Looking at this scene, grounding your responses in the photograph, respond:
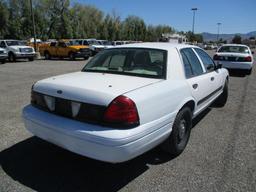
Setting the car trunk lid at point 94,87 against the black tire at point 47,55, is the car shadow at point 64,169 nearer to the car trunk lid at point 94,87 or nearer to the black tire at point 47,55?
the car trunk lid at point 94,87

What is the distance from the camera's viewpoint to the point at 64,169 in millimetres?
3230

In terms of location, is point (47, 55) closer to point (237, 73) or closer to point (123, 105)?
point (237, 73)

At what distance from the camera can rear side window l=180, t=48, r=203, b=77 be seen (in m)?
3.94

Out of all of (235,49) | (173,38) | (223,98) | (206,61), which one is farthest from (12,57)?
(173,38)

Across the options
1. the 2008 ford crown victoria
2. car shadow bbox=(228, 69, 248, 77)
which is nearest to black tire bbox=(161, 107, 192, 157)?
the 2008 ford crown victoria

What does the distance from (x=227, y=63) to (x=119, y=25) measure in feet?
190

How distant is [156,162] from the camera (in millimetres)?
3436

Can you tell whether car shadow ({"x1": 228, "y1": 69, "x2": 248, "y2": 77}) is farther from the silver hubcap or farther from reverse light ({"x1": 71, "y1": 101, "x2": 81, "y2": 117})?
reverse light ({"x1": 71, "y1": 101, "x2": 81, "y2": 117})

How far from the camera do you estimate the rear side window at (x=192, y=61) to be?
12.9ft

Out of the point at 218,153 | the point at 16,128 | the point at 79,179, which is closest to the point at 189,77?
the point at 218,153

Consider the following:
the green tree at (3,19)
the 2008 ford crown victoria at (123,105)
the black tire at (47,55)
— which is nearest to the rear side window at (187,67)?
the 2008 ford crown victoria at (123,105)

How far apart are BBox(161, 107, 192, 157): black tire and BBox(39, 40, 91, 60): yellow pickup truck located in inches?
728

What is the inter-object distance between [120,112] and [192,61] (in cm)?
210

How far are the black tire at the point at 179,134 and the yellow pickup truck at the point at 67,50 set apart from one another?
18499 mm
